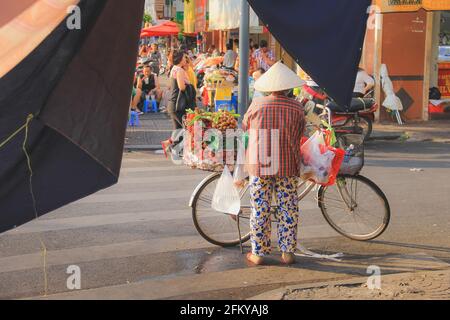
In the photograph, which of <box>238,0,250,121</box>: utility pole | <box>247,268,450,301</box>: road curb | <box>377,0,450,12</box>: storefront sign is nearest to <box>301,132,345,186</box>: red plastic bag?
<box>247,268,450,301</box>: road curb

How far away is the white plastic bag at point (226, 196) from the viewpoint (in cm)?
615

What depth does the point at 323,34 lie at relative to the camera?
167 inches

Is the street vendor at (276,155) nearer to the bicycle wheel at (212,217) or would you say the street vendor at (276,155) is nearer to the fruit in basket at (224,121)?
the fruit in basket at (224,121)

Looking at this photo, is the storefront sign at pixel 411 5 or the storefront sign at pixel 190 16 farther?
the storefront sign at pixel 190 16

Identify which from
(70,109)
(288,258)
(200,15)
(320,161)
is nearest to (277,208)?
(288,258)

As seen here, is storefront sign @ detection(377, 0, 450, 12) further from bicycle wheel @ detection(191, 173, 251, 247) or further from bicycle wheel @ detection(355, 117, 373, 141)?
→ bicycle wheel @ detection(191, 173, 251, 247)

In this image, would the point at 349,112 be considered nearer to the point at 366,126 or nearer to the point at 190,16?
the point at 366,126

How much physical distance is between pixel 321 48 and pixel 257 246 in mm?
2343

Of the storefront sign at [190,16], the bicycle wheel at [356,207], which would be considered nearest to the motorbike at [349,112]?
the bicycle wheel at [356,207]

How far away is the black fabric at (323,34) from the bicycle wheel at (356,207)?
88.7 inches

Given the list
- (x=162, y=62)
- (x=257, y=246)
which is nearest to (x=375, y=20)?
(x=257, y=246)

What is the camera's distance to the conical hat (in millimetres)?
5629

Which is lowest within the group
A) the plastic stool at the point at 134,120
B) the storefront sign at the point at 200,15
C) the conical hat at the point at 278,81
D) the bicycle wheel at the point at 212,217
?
the bicycle wheel at the point at 212,217

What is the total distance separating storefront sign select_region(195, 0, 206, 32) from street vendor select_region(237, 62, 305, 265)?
22.0 m
